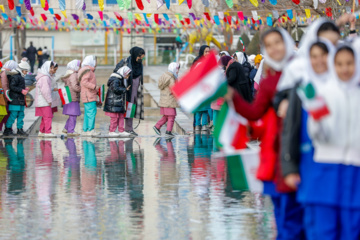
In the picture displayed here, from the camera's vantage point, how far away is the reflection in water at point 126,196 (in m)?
7.77

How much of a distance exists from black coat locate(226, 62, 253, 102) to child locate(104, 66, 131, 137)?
2.36 metres

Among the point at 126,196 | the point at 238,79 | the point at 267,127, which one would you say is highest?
the point at 238,79

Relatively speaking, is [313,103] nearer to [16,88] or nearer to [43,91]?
[43,91]

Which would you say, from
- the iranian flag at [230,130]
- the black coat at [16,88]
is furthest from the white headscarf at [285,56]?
the black coat at [16,88]

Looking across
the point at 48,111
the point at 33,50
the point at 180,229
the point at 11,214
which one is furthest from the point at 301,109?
the point at 33,50

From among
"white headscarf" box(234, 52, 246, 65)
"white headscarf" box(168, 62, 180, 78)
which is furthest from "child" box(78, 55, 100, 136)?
"white headscarf" box(234, 52, 246, 65)

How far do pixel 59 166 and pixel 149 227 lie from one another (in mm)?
4890

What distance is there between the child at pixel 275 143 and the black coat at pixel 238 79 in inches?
364

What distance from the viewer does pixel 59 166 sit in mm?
12555

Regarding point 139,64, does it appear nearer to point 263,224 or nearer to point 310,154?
point 263,224

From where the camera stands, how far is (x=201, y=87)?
5504 mm

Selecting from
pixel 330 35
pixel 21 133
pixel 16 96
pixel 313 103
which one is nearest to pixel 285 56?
pixel 330 35

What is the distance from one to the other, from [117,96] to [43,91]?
145 centimetres

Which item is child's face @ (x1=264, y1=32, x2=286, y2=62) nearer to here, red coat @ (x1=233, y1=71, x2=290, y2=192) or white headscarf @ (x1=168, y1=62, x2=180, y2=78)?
red coat @ (x1=233, y1=71, x2=290, y2=192)
